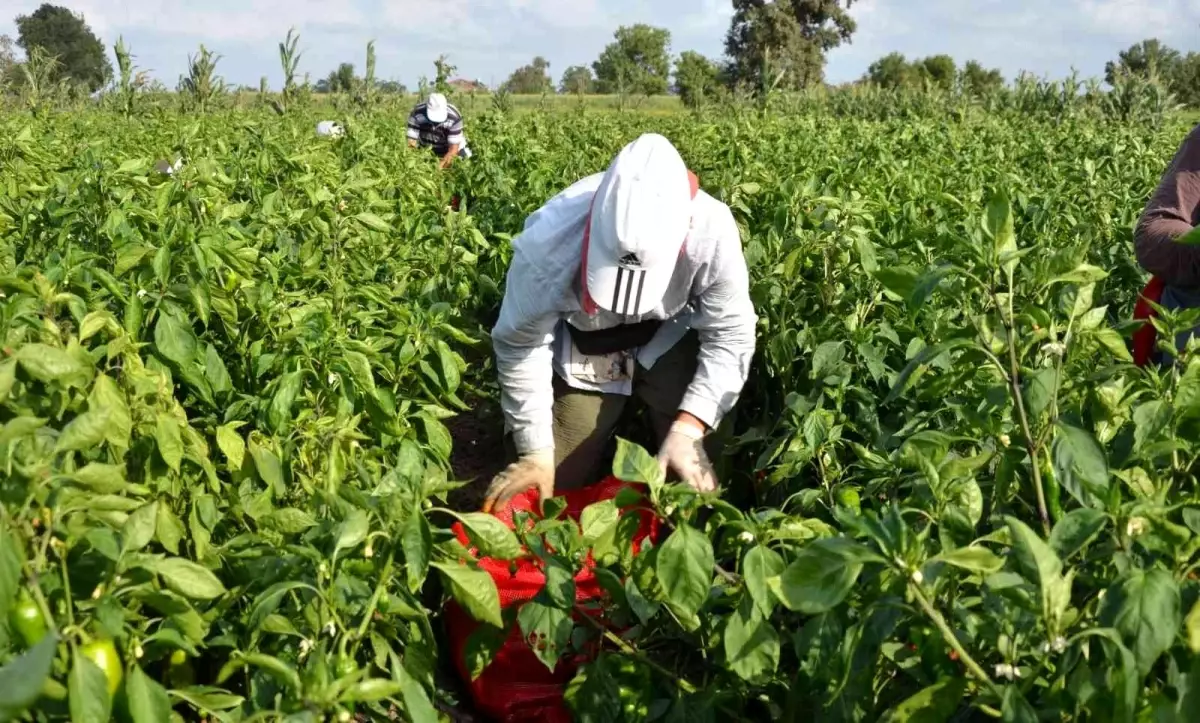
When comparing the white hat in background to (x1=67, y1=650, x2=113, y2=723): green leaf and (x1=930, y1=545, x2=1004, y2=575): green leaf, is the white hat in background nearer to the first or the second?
(x1=67, y1=650, x2=113, y2=723): green leaf

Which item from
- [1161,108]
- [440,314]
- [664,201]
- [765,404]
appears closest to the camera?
[664,201]

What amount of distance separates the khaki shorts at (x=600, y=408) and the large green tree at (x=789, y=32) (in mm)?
35503

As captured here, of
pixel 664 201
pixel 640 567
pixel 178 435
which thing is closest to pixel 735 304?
pixel 664 201

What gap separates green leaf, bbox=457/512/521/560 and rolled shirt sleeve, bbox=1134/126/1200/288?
2077 mm

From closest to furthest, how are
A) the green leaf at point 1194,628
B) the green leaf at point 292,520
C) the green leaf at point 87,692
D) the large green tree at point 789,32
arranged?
1. the green leaf at point 1194,628
2. the green leaf at point 87,692
3. the green leaf at point 292,520
4. the large green tree at point 789,32

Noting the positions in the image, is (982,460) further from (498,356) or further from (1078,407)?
(498,356)

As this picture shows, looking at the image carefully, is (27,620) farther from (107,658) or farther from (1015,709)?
(1015,709)

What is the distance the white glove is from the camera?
2.71 meters

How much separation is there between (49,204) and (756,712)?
2403mm

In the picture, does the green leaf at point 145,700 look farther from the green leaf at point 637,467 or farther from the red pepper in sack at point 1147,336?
the red pepper in sack at point 1147,336

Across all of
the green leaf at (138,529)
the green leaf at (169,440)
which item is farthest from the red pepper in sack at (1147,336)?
the green leaf at (138,529)

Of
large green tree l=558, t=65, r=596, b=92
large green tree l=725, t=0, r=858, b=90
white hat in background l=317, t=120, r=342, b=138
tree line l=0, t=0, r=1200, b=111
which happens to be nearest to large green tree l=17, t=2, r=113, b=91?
tree line l=0, t=0, r=1200, b=111

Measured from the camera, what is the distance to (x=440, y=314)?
2.66 m

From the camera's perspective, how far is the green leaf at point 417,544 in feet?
4.76
